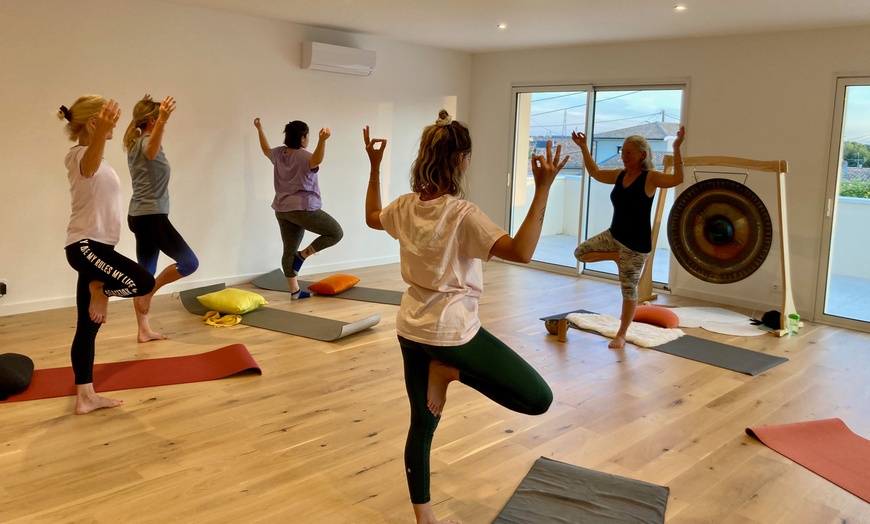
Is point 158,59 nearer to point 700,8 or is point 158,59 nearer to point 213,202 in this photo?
point 213,202

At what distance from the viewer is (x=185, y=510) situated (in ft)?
7.78

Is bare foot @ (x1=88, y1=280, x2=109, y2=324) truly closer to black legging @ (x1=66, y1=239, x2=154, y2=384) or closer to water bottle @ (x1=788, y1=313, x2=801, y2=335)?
black legging @ (x1=66, y1=239, x2=154, y2=384)

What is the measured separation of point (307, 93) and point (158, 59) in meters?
1.36

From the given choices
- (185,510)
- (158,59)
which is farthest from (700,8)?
(185,510)

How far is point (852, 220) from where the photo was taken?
537 centimetres

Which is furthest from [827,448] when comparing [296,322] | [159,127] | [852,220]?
[159,127]

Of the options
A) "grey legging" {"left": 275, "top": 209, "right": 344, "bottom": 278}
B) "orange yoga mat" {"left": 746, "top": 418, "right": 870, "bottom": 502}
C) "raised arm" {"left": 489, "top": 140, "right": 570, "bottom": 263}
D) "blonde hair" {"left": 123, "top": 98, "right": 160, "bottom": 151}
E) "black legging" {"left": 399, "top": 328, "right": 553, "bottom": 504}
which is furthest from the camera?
"grey legging" {"left": 275, "top": 209, "right": 344, "bottom": 278}

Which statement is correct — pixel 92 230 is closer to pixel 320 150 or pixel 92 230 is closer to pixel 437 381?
pixel 437 381

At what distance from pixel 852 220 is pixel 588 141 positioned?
8.03 feet

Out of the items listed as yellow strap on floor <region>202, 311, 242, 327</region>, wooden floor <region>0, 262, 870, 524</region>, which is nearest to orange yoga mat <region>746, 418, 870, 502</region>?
wooden floor <region>0, 262, 870, 524</region>

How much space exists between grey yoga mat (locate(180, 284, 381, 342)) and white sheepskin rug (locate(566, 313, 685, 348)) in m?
1.44

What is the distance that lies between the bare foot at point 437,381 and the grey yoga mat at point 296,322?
2383mm

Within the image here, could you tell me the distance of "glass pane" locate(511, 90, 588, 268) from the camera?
7.19m

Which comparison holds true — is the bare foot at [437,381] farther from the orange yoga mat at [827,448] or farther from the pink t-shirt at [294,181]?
the pink t-shirt at [294,181]
